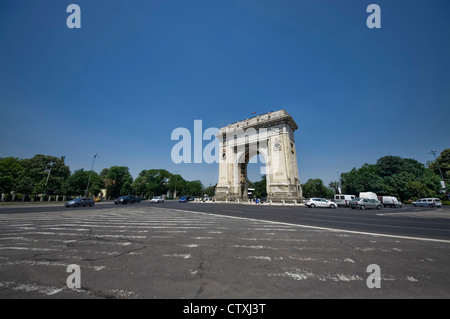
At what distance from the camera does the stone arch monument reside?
32344 mm

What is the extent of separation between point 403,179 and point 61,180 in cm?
9349

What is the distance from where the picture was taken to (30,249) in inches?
183

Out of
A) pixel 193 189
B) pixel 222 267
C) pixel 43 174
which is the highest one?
pixel 43 174

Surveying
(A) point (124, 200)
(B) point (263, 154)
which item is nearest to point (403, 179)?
(B) point (263, 154)

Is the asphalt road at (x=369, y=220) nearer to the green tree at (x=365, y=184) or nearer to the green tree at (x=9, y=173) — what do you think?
the green tree at (x=9, y=173)

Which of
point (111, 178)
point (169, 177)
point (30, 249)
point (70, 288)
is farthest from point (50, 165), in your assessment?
point (70, 288)

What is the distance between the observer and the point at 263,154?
1463 inches

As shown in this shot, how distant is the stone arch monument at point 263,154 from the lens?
32.3 metres

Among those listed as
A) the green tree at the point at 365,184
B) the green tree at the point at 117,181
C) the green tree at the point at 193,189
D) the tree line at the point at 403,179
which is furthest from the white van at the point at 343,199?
the green tree at the point at 193,189

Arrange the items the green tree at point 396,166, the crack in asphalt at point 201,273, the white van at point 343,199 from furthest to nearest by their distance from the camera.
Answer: the green tree at point 396,166 < the white van at point 343,199 < the crack in asphalt at point 201,273

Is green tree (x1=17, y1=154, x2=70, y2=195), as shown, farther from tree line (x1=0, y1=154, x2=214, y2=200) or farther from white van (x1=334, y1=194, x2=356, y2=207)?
white van (x1=334, y1=194, x2=356, y2=207)

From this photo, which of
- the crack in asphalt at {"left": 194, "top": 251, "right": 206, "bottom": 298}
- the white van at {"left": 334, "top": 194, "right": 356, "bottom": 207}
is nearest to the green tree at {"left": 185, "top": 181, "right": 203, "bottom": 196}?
the white van at {"left": 334, "top": 194, "right": 356, "bottom": 207}

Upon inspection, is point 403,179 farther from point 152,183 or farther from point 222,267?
point 152,183

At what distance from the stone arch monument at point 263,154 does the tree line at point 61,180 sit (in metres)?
34.7
